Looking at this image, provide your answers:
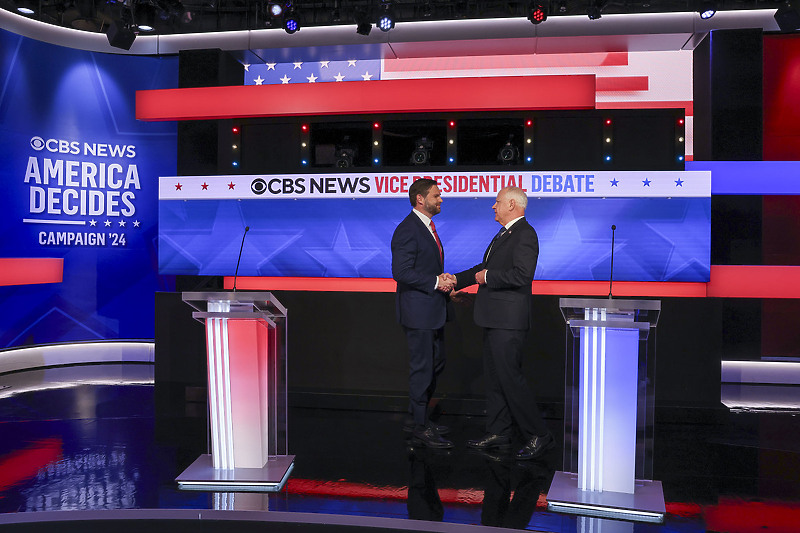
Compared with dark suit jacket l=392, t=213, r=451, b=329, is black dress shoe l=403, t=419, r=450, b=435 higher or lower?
lower

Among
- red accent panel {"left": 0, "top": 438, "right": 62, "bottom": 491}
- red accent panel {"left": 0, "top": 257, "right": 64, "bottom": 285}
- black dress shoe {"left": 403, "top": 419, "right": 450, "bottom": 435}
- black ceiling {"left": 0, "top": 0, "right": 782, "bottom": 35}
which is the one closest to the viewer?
red accent panel {"left": 0, "top": 438, "right": 62, "bottom": 491}

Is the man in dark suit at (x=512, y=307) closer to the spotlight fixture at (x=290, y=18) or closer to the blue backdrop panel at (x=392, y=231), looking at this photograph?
the blue backdrop panel at (x=392, y=231)

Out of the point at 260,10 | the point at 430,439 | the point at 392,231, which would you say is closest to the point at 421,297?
the point at 430,439

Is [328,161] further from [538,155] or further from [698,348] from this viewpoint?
[698,348]

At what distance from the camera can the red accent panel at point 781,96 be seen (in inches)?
265

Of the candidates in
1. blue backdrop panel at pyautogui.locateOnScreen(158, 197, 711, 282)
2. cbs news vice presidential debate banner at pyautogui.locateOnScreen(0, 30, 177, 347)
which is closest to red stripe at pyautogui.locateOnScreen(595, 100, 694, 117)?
blue backdrop panel at pyautogui.locateOnScreen(158, 197, 711, 282)

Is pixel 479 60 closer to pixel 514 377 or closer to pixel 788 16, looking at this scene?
pixel 788 16

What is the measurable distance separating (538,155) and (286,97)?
2186 millimetres

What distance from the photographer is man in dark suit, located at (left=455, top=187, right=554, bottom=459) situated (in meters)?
3.57

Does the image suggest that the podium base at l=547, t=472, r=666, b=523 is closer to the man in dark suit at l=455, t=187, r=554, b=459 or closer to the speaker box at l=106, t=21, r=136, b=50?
the man in dark suit at l=455, t=187, r=554, b=459

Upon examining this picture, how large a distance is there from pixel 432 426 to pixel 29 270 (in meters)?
4.25

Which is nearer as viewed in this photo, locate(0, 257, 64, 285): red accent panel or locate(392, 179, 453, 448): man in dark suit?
locate(392, 179, 453, 448): man in dark suit

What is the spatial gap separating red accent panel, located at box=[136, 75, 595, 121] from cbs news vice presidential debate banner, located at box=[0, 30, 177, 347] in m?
1.75

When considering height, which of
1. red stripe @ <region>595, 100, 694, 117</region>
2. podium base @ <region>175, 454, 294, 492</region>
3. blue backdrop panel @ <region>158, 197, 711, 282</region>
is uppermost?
red stripe @ <region>595, 100, 694, 117</region>
